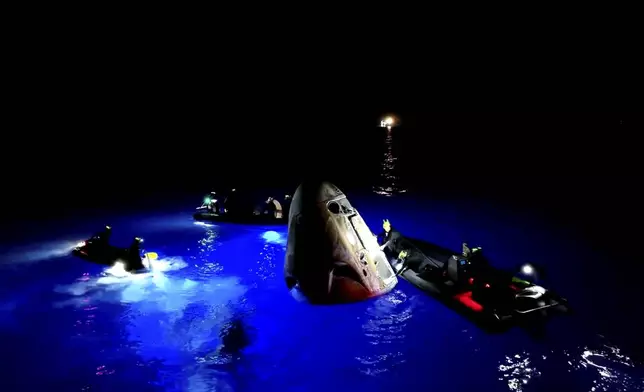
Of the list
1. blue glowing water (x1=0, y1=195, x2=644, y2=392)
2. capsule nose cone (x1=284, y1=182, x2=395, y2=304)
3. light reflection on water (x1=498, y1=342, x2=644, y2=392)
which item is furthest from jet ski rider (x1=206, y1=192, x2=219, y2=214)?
light reflection on water (x1=498, y1=342, x2=644, y2=392)

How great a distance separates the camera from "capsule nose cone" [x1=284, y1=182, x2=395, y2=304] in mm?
11031

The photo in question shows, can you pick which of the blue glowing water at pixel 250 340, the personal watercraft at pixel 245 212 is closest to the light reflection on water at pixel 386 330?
the blue glowing water at pixel 250 340

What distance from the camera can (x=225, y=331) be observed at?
1069 cm

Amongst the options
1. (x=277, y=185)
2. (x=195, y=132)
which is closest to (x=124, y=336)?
(x=277, y=185)

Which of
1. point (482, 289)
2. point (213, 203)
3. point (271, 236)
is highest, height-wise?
point (482, 289)

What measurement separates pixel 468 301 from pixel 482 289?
1.67ft

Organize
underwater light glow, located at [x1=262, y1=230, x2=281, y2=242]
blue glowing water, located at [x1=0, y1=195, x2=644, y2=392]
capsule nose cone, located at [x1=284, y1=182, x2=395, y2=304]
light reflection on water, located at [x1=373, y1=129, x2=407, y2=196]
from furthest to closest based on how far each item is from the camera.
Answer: light reflection on water, located at [x1=373, y1=129, x2=407, y2=196] < underwater light glow, located at [x1=262, y1=230, x2=281, y2=242] < capsule nose cone, located at [x1=284, y1=182, x2=395, y2=304] < blue glowing water, located at [x1=0, y1=195, x2=644, y2=392]

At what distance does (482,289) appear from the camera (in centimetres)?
1066

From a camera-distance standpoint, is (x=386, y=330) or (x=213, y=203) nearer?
(x=386, y=330)

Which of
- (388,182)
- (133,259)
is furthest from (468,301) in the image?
(388,182)

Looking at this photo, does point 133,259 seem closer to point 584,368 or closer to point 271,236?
point 271,236

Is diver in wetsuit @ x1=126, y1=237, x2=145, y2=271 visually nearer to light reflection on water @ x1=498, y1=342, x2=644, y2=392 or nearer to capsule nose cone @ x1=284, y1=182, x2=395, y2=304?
capsule nose cone @ x1=284, y1=182, x2=395, y2=304

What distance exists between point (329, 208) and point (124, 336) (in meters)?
6.46

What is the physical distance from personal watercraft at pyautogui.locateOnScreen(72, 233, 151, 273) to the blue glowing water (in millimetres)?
483
